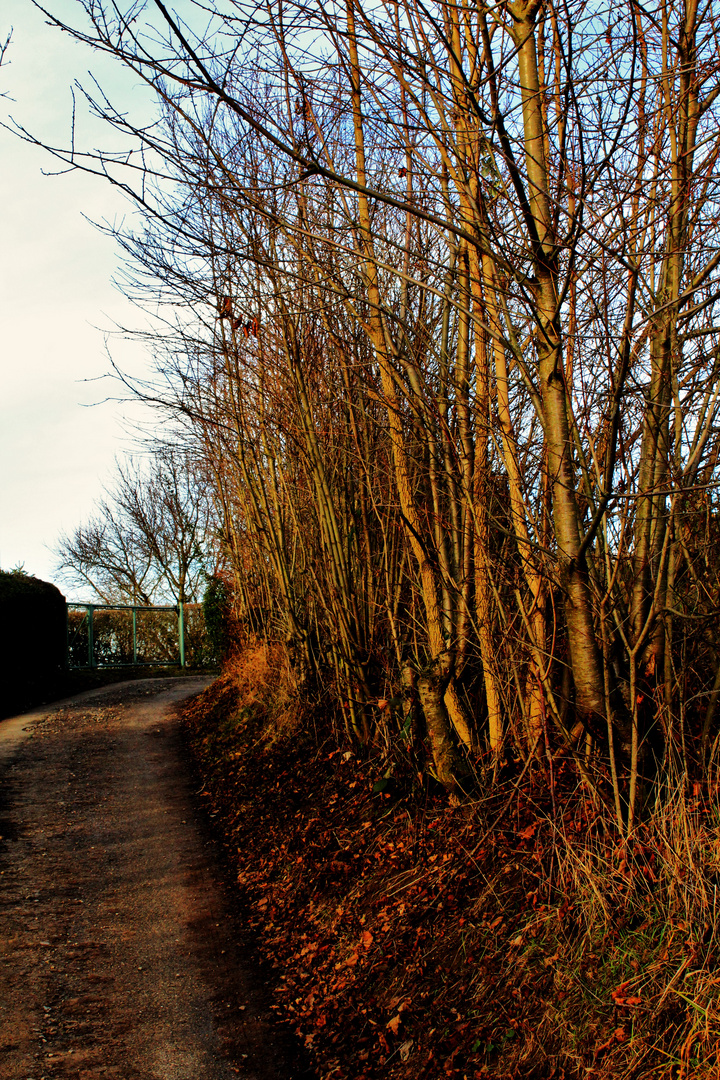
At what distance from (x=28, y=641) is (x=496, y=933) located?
520 inches

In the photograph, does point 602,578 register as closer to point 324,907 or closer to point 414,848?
point 414,848

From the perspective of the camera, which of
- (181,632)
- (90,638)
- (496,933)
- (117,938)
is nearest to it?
(496,933)

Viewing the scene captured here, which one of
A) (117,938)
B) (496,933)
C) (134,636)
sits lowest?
(117,938)

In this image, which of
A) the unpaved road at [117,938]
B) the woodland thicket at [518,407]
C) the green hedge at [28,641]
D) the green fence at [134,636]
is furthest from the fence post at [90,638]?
the woodland thicket at [518,407]

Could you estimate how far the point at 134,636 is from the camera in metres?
20.8

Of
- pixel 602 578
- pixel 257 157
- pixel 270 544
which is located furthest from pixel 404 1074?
pixel 257 157

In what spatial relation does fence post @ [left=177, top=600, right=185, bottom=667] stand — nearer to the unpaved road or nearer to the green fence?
the green fence

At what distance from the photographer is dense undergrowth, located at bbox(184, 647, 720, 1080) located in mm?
3107

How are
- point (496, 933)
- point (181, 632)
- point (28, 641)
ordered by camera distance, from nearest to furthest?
point (496, 933) → point (28, 641) → point (181, 632)

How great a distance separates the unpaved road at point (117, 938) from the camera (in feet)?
13.0

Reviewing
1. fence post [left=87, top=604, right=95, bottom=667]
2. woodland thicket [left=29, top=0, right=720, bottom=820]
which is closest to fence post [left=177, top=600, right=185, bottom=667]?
fence post [left=87, top=604, right=95, bottom=667]

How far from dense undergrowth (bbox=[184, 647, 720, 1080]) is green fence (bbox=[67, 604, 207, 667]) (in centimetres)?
1470

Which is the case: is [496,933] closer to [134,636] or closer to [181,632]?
[134,636]

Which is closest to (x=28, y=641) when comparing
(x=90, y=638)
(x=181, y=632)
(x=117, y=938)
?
(x=90, y=638)
